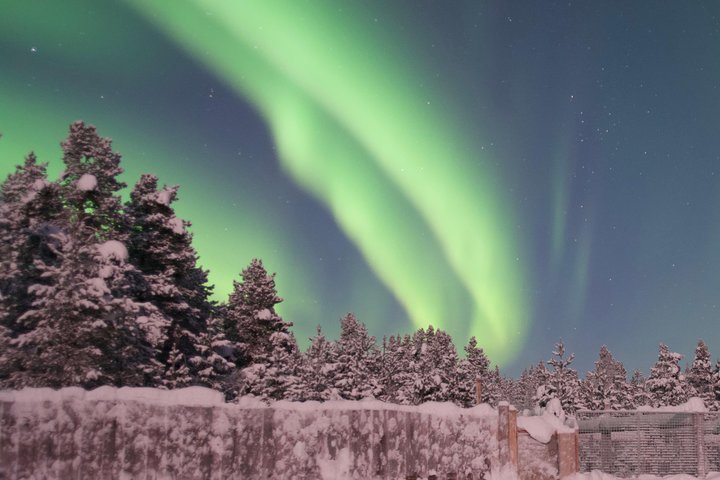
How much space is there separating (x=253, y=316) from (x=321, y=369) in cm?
1808

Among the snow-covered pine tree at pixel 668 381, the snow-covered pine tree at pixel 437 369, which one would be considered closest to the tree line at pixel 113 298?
the snow-covered pine tree at pixel 437 369

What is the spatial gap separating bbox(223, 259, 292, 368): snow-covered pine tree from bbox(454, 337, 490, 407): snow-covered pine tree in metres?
15.8

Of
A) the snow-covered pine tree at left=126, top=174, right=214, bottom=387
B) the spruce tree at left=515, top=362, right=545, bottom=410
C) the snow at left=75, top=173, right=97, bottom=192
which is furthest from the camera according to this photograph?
the spruce tree at left=515, top=362, right=545, bottom=410

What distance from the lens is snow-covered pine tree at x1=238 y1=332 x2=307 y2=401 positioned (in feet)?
121

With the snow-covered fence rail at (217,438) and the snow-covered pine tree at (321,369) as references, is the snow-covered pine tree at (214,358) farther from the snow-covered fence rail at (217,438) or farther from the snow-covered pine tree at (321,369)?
the snow-covered fence rail at (217,438)

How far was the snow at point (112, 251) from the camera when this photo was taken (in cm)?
2494

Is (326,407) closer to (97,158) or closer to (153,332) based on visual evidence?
(153,332)

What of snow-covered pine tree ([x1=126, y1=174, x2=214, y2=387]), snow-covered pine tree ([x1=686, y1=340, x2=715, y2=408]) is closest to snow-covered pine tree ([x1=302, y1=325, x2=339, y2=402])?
snow-covered pine tree ([x1=126, y1=174, x2=214, y2=387])

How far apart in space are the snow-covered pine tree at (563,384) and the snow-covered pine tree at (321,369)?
2428 centimetres

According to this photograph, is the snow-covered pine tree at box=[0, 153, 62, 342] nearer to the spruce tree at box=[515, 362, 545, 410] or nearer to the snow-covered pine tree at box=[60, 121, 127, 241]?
the snow-covered pine tree at box=[60, 121, 127, 241]

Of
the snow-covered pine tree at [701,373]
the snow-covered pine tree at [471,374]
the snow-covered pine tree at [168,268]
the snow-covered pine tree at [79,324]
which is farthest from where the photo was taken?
the snow-covered pine tree at [701,373]

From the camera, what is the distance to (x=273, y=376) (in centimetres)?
3709

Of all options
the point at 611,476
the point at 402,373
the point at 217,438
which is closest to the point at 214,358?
the point at 611,476

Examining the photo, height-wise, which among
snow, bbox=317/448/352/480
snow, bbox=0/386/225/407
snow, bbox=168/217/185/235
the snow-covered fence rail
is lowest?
snow, bbox=317/448/352/480
